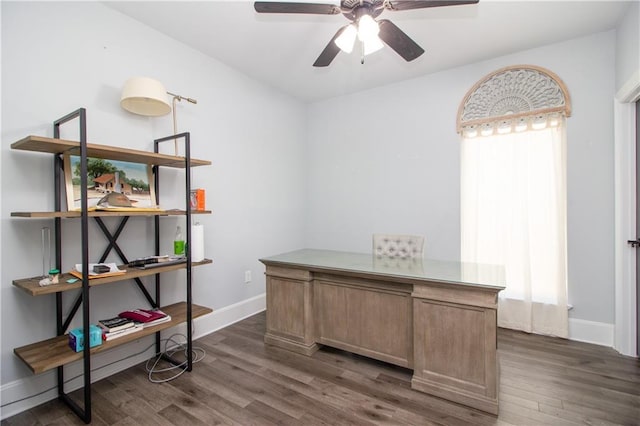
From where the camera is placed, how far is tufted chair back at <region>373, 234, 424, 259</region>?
2.73 m

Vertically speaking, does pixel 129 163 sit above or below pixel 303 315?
above

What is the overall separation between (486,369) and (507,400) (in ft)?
1.10

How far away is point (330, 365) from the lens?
239cm

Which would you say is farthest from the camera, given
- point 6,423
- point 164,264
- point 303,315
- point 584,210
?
point 584,210

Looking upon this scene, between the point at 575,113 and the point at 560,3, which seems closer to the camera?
the point at 560,3

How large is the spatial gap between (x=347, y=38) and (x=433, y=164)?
200cm

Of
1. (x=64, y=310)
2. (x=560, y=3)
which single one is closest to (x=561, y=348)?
(x=560, y=3)

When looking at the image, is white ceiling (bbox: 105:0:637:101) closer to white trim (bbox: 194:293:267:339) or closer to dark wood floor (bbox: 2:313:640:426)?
white trim (bbox: 194:293:267:339)

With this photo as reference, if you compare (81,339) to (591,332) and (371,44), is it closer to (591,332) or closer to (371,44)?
(371,44)

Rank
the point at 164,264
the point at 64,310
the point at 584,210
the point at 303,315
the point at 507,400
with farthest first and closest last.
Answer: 1. the point at 584,210
2. the point at 303,315
3. the point at 164,264
4. the point at 64,310
5. the point at 507,400

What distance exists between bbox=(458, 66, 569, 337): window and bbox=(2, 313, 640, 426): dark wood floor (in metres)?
0.50

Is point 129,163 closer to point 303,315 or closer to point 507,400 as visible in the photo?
point 303,315

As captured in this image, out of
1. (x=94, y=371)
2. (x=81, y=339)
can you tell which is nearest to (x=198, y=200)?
(x=81, y=339)

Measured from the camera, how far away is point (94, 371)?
220cm
